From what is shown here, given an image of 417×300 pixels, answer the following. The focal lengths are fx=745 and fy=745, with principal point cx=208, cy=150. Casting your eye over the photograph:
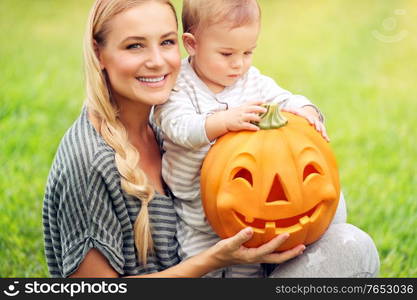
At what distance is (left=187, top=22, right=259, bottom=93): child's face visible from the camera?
3.16 m

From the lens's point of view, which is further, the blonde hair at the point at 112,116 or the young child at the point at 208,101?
the blonde hair at the point at 112,116

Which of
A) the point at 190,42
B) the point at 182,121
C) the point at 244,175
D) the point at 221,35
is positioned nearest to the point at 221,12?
the point at 221,35

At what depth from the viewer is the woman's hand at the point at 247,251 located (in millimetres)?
3053

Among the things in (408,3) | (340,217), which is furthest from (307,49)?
(340,217)

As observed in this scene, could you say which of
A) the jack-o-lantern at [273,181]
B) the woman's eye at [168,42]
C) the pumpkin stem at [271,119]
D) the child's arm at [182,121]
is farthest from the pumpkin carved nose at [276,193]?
the woman's eye at [168,42]

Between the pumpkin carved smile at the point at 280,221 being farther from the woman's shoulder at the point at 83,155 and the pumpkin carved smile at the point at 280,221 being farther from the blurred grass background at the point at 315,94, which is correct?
the blurred grass background at the point at 315,94

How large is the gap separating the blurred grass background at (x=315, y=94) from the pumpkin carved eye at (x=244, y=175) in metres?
1.97

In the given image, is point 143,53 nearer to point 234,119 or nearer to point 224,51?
point 224,51

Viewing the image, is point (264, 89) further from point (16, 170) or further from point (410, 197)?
point (16, 170)

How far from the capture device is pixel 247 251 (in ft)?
10.3

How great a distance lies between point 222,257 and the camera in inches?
125

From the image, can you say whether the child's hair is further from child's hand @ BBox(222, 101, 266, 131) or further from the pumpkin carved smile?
the pumpkin carved smile

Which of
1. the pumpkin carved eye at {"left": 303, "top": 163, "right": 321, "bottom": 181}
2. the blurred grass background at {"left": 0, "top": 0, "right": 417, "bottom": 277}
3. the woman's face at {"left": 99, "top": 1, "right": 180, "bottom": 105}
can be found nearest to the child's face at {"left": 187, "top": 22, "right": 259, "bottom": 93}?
the woman's face at {"left": 99, "top": 1, "right": 180, "bottom": 105}

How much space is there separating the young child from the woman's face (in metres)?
0.08
